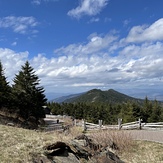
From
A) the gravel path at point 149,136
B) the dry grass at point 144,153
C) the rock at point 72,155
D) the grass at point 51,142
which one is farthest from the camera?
the gravel path at point 149,136

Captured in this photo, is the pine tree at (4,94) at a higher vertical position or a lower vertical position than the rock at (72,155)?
higher

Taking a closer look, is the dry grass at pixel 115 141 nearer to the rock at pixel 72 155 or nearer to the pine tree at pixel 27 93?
the rock at pixel 72 155

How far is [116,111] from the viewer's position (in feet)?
259

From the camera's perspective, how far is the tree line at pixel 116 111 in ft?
186

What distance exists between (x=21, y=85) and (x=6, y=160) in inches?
1315

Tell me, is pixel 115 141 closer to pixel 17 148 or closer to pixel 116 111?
pixel 17 148

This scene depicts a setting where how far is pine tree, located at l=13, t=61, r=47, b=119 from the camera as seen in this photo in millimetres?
39562

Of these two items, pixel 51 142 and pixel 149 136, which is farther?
pixel 149 136

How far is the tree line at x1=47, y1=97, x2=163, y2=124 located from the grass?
28.5 metres

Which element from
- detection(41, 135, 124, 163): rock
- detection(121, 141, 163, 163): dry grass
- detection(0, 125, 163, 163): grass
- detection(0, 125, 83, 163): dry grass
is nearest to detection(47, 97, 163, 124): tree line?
detection(121, 141, 163, 163): dry grass

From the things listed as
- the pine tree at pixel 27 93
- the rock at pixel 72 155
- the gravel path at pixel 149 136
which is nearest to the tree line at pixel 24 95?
the pine tree at pixel 27 93

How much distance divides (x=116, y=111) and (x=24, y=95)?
44263 millimetres

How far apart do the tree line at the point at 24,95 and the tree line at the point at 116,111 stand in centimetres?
1144

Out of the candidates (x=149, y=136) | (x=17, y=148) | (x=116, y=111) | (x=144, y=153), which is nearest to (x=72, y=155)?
(x=17, y=148)
